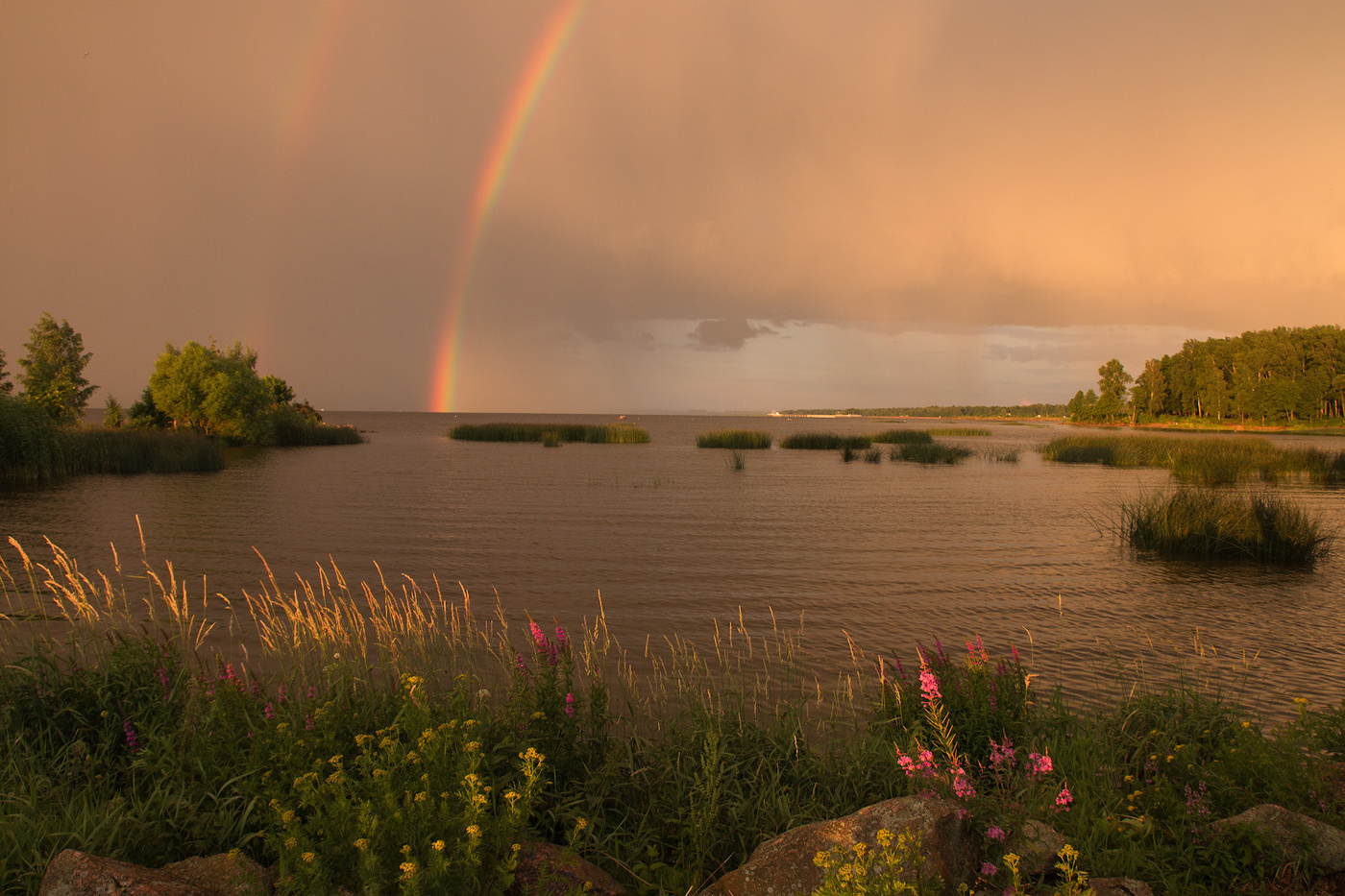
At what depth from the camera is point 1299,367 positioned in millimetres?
92688

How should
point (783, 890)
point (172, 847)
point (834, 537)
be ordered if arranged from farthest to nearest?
point (834, 537) → point (172, 847) → point (783, 890)

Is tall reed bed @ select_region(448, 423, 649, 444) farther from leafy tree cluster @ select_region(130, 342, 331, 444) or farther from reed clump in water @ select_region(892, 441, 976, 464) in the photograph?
reed clump in water @ select_region(892, 441, 976, 464)

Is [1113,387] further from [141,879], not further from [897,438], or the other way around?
[141,879]

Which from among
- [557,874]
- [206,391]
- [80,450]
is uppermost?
[206,391]

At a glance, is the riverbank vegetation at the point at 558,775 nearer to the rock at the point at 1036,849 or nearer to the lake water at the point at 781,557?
the rock at the point at 1036,849

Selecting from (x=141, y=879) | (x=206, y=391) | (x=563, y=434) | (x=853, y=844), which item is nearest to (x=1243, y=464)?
(x=853, y=844)

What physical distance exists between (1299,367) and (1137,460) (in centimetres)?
8028

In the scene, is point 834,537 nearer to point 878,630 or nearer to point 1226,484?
point 878,630

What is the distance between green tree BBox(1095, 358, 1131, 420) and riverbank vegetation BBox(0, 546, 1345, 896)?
131 metres

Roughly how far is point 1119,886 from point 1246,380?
115 m

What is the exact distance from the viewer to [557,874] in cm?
293

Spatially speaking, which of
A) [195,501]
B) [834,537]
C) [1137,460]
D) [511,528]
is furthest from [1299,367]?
[195,501]

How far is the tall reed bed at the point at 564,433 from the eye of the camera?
63.1 m

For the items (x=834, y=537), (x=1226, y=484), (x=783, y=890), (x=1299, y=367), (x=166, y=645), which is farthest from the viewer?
(x=1299, y=367)
